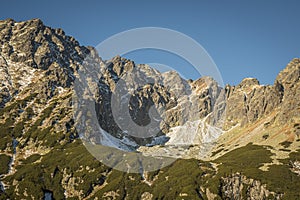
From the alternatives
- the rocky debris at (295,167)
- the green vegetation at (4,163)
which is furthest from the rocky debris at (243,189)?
the green vegetation at (4,163)

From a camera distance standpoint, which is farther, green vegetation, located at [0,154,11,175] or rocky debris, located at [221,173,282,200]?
green vegetation, located at [0,154,11,175]

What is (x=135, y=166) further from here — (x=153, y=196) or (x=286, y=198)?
(x=286, y=198)

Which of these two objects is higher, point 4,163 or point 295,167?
point 4,163

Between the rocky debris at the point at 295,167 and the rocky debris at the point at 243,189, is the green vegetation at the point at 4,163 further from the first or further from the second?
the rocky debris at the point at 295,167

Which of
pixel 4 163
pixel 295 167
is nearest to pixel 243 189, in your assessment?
pixel 295 167

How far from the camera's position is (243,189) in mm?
133000

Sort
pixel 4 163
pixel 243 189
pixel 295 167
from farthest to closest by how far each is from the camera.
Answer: pixel 4 163 < pixel 295 167 < pixel 243 189

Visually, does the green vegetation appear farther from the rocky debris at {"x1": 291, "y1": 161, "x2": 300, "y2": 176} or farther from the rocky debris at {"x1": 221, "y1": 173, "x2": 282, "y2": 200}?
the rocky debris at {"x1": 291, "y1": 161, "x2": 300, "y2": 176}

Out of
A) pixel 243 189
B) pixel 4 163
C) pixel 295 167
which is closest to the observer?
pixel 243 189

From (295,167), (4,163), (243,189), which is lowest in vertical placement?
(243,189)

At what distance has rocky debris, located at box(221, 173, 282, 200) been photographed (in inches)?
5069

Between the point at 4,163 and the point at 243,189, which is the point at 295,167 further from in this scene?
the point at 4,163

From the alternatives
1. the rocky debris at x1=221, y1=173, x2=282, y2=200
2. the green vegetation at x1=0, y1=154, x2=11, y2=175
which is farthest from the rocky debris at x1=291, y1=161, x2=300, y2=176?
the green vegetation at x1=0, y1=154, x2=11, y2=175

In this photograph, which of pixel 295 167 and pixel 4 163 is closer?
pixel 295 167
